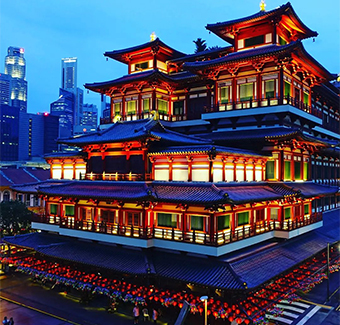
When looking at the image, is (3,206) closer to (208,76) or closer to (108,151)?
(108,151)

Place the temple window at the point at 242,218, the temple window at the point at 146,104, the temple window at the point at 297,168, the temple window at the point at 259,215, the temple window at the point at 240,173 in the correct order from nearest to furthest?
1. the temple window at the point at 242,218
2. the temple window at the point at 240,173
3. the temple window at the point at 259,215
4. the temple window at the point at 297,168
5. the temple window at the point at 146,104

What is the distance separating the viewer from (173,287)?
24.3m

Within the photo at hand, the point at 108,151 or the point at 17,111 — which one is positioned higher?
the point at 17,111

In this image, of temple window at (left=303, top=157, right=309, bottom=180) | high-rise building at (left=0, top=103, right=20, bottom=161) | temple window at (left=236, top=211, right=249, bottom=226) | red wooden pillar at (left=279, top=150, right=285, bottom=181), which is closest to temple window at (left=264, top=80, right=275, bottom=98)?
red wooden pillar at (left=279, top=150, right=285, bottom=181)

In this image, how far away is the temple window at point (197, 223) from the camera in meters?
24.5

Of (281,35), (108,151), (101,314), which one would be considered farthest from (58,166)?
(281,35)

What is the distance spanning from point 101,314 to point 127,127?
16395mm

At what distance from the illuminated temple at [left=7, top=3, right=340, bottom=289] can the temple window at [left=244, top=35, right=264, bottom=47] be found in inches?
4.3

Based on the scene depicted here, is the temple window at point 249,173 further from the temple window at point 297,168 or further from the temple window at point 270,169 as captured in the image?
the temple window at point 297,168

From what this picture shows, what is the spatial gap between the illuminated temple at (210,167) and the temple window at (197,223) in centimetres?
7

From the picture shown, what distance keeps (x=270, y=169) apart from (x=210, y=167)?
8411mm

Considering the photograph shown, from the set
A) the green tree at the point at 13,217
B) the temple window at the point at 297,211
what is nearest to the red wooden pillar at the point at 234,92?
the temple window at the point at 297,211

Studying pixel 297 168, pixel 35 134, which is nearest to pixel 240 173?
pixel 297 168

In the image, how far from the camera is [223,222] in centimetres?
2456
